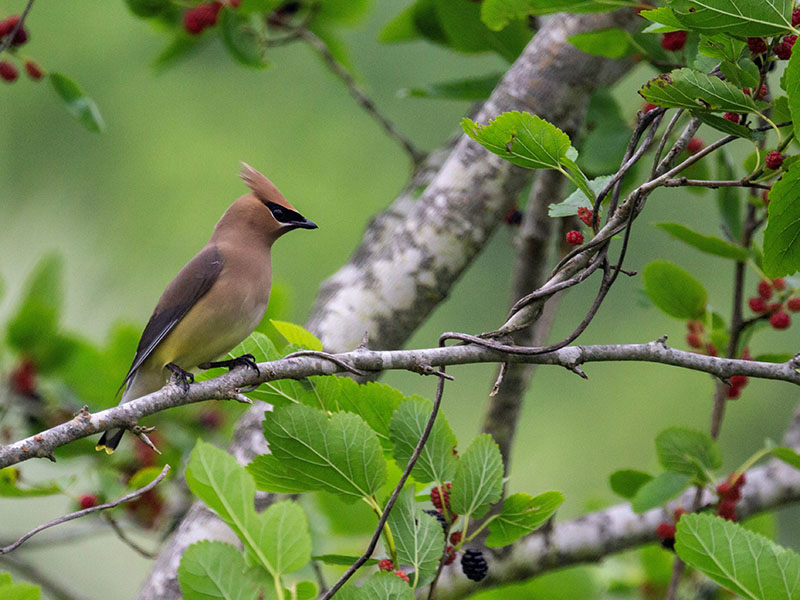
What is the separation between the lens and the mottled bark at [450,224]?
328 centimetres

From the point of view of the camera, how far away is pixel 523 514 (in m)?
2.28

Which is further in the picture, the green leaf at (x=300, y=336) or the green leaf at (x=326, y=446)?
the green leaf at (x=300, y=336)

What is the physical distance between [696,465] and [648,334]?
900 centimetres

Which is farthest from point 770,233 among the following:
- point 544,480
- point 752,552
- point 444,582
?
point 544,480

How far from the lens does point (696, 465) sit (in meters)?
2.77

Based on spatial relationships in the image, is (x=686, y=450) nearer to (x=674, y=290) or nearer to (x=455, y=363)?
(x=674, y=290)

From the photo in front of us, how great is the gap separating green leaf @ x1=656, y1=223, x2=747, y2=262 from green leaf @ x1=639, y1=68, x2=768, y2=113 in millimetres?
716

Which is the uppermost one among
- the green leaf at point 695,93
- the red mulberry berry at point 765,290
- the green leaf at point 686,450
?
the green leaf at point 695,93

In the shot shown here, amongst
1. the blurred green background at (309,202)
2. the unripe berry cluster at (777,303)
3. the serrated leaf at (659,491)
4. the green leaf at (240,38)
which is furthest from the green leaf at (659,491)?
the blurred green background at (309,202)

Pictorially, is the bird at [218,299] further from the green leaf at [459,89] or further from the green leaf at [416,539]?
the green leaf at [416,539]

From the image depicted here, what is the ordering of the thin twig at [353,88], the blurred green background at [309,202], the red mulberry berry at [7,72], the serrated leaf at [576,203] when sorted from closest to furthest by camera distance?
1. the serrated leaf at [576,203]
2. the red mulberry berry at [7,72]
3. the thin twig at [353,88]
4. the blurred green background at [309,202]

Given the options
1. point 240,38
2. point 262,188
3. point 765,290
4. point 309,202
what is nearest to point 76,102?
point 262,188

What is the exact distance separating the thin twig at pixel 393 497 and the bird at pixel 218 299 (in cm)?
101

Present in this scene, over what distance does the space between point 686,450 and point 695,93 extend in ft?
3.84
